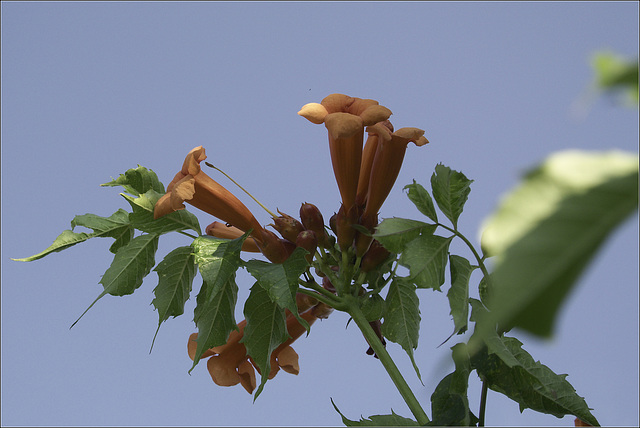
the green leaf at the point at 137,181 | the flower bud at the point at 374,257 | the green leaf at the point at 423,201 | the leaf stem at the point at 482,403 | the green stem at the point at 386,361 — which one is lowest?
the leaf stem at the point at 482,403

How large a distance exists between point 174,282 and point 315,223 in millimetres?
542

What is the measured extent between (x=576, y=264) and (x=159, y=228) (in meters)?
1.74

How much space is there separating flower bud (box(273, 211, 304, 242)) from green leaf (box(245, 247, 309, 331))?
0.37m

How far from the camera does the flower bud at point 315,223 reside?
2.14 m

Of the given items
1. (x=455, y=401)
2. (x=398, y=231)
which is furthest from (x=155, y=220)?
(x=455, y=401)

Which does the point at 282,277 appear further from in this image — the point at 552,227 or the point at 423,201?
the point at 552,227

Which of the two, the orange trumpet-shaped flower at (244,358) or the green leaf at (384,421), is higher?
the orange trumpet-shaped flower at (244,358)

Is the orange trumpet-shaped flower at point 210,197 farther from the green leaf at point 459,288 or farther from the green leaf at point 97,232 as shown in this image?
the green leaf at point 459,288

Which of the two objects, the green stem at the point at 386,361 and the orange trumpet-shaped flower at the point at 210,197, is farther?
the orange trumpet-shaped flower at the point at 210,197

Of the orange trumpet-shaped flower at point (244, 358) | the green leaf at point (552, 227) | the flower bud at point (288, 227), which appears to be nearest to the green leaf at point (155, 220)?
the flower bud at point (288, 227)

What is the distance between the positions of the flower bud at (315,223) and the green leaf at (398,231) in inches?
17.6

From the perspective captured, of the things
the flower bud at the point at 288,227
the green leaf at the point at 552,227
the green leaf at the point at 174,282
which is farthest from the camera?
the flower bud at the point at 288,227

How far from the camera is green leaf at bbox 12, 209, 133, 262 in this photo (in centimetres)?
202

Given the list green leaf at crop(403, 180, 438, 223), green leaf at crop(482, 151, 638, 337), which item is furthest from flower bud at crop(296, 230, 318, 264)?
green leaf at crop(482, 151, 638, 337)
